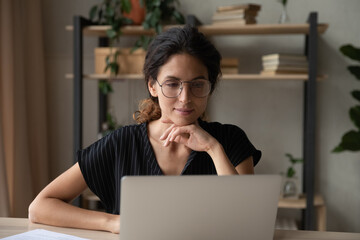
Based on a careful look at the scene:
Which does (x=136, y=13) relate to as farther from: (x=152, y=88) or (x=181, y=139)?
(x=181, y=139)

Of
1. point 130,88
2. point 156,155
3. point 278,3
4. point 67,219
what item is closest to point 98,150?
point 156,155

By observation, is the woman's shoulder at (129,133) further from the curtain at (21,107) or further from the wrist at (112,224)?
the curtain at (21,107)

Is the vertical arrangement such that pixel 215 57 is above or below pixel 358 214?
above

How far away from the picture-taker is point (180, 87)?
1.36 m

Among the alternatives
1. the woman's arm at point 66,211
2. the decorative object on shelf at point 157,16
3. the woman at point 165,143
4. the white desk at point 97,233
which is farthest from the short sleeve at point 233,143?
the decorative object on shelf at point 157,16

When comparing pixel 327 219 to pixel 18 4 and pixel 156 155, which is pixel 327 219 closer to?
pixel 156 155

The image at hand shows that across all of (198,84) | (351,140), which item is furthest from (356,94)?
(198,84)

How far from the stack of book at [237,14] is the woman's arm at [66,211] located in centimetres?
163

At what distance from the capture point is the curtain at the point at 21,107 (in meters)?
2.65

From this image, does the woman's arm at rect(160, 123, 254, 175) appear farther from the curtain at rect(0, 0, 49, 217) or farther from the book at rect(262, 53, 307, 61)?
the curtain at rect(0, 0, 49, 217)

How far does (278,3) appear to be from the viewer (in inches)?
118

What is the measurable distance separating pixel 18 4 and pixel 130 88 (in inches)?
36.9

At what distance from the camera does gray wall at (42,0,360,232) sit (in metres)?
2.97

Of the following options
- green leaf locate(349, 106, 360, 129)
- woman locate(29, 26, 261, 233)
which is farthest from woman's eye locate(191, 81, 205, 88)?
green leaf locate(349, 106, 360, 129)
